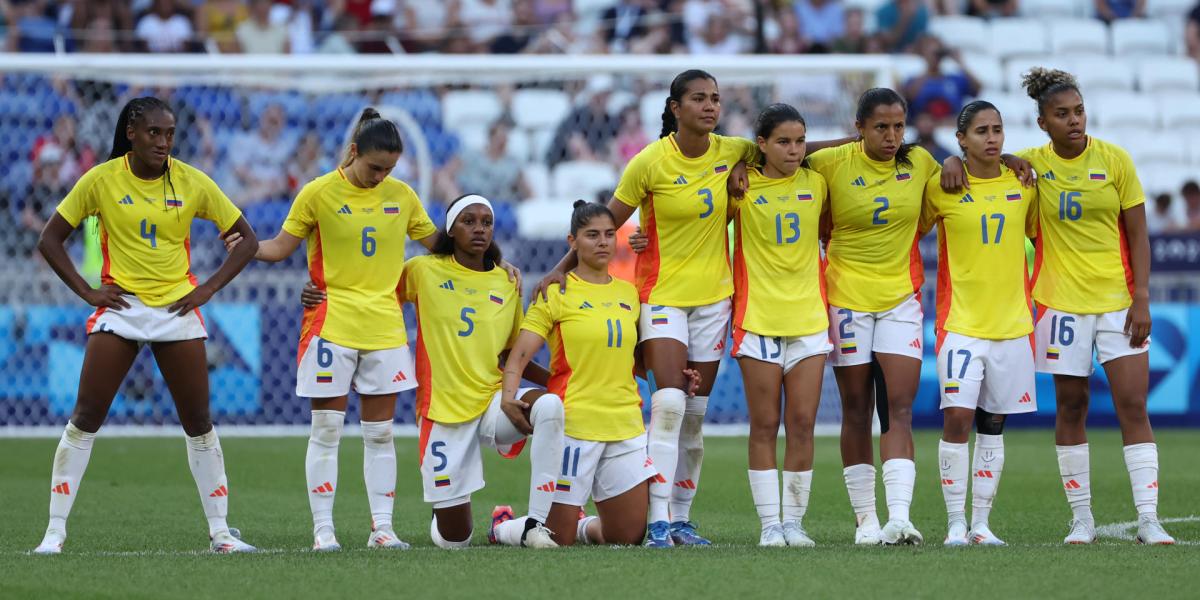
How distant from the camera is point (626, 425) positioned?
7254 millimetres

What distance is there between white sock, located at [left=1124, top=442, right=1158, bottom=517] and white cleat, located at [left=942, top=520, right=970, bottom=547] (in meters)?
0.81

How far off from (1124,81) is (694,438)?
1383 centimetres

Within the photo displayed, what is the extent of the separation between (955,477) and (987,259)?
98cm

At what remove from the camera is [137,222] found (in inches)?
278

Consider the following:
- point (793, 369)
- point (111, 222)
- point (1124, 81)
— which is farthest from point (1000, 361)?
point (1124, 81)

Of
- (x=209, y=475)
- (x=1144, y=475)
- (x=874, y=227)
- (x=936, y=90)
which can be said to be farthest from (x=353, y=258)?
(x=936, y=90)

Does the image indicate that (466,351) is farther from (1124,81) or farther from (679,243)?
(1124,81)

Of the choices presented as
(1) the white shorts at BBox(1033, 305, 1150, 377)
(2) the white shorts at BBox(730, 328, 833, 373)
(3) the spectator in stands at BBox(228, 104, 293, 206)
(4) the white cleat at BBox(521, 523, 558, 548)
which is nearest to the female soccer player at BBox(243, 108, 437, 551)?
(4) the white cleat at BBox(521, 523, 558, 548)

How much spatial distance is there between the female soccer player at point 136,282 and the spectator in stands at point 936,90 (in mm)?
11278

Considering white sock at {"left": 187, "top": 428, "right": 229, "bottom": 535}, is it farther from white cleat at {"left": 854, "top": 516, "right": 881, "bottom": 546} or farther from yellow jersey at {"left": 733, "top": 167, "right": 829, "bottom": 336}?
white cleat at {"left": 854, "top": 516, "right": 881, "bottom": 546}

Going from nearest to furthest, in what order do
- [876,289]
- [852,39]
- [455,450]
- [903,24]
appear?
[876,289], [455,450], [852,39], [903,24]

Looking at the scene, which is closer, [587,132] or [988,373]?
[988,373]

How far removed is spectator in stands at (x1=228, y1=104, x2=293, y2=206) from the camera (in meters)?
14.6

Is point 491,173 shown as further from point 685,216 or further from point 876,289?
point 876,289
